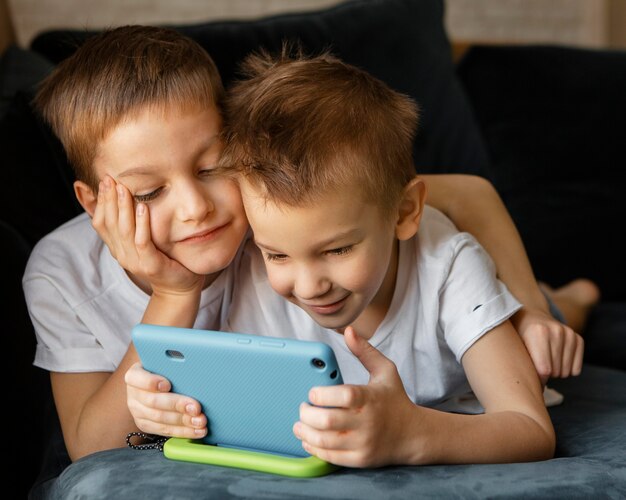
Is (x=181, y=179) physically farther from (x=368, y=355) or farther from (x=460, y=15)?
(x=460, y=15)

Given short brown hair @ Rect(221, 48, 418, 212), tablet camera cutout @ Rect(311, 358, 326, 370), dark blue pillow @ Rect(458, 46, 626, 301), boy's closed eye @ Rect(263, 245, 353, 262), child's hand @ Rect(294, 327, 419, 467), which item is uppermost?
short brown hair @ Rect(221, 48, 418, 212)

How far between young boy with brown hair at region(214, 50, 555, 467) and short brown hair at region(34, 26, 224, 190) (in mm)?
67

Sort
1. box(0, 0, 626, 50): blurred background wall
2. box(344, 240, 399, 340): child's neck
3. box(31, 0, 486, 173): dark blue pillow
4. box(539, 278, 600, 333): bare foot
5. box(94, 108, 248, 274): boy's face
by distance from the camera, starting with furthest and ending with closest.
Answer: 1. box(0, 0, 626, 50): blurred background wall
2. box(539, 278, 600, 333): bare foot
3. box(31, 0, 486, 173): dark blue pillow
4. box(344, 240, 399, 340): child's neck
5. box(94, 108, 248, 274): boy's face

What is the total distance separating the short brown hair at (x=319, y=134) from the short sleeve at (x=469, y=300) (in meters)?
0.14

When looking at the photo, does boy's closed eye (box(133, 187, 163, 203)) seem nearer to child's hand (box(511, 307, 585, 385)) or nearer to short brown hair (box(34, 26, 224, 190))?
short brown hair (box(34, 26, 224, 190))

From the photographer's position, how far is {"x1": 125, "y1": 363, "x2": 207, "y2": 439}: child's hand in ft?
3.79

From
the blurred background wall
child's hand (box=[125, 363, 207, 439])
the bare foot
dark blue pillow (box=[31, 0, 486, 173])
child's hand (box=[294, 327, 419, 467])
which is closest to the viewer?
child's hand (box=[294, 327, 419, 467])

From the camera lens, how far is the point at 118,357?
141 cm

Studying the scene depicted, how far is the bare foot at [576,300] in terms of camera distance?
1941 millimetres

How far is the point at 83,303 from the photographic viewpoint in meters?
1.41

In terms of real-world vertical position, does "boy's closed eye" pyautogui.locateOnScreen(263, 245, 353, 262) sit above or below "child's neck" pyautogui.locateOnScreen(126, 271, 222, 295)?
above

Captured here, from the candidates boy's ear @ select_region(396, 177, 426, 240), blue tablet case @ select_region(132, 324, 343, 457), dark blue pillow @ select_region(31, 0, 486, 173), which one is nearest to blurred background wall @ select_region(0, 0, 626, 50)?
dark blue pillow @ select_region(31, 0, 486, 173)

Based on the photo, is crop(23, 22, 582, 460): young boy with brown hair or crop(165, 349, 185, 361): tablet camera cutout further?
crop(23, 22, 582, 460): young boy with brown hair

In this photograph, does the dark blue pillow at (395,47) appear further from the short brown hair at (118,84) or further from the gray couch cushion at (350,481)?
the gray couch cushion at (350,481)
